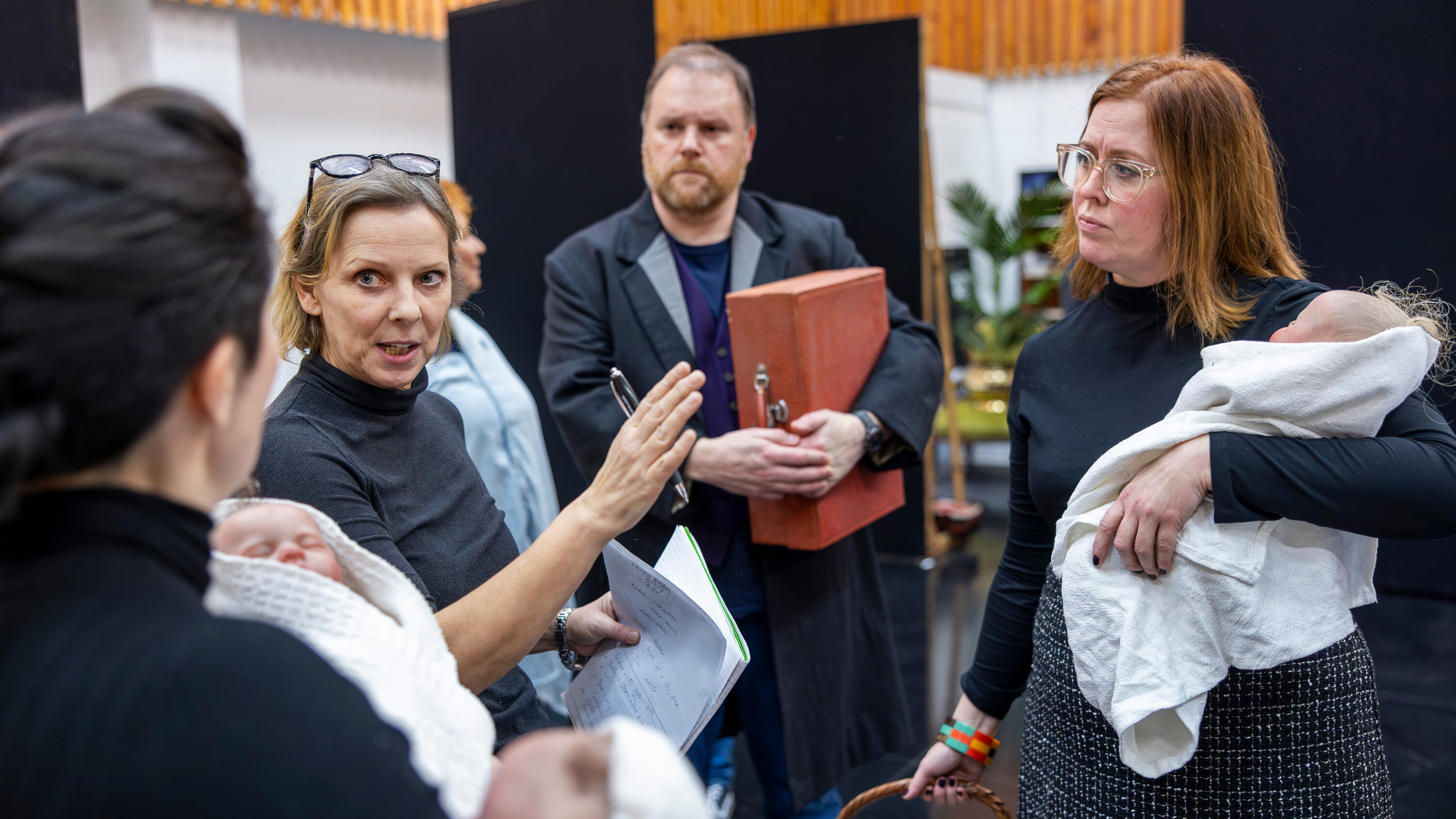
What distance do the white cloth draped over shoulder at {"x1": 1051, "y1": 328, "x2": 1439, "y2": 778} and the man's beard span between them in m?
1.32

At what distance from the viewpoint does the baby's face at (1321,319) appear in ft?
4.28

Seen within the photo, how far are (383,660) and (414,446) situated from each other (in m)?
0.68

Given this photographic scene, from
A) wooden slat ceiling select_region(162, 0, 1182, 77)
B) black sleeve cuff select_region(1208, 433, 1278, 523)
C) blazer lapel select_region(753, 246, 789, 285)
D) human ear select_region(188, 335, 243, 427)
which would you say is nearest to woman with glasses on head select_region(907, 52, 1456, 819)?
black sleeve cuff select_region(1208, 433, 1278, 523)

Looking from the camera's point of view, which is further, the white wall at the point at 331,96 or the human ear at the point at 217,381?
the white wall at the point at 331,96

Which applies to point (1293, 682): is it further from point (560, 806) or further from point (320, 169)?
point (320, 169)

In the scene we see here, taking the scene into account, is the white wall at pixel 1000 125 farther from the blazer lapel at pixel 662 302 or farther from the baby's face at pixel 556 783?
the baby's face at pixel 556 783

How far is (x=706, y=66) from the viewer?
2467 millimetres

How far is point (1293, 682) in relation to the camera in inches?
53.8

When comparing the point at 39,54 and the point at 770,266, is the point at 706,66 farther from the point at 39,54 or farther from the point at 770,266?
the point at 39,54

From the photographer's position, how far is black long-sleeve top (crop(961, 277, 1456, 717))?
1.28 metres

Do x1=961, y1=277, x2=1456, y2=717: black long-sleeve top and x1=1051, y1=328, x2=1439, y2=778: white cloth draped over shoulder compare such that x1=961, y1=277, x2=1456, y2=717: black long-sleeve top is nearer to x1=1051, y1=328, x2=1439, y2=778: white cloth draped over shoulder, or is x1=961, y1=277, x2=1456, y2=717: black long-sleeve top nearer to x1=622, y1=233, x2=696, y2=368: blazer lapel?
x1=1051, y1=328, x2=1439, y2=778: white cloth draped over shoulder

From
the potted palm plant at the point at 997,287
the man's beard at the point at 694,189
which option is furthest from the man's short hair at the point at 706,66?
the potted palm plant at the point at 997,287

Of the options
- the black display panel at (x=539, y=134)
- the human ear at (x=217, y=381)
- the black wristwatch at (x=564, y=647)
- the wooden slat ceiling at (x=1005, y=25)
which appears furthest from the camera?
the wooden slat ceiling at (x=1005, y=25)

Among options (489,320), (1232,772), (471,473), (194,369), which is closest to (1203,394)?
(1232,772)
